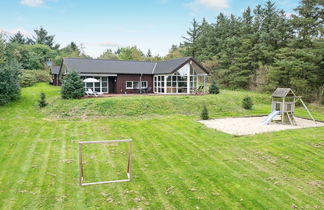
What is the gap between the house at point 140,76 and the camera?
79.3 ft

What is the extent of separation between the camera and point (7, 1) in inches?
692

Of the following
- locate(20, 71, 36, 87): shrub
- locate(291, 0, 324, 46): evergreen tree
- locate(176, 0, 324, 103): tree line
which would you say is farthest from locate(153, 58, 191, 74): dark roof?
locate(20, 71, 36, 87): shrub

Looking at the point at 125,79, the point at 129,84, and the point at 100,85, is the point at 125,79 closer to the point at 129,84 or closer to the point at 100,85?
the point at 129,84

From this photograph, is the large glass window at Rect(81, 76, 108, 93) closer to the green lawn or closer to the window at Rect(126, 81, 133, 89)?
the window at Rect(126, 81, 133, 89)

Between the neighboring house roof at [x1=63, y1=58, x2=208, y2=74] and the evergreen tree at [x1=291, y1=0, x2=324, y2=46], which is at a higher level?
the evergreen tree at [x1=291, y1=0, x2=324, y2=46]

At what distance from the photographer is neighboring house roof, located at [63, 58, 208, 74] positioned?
23559 mm

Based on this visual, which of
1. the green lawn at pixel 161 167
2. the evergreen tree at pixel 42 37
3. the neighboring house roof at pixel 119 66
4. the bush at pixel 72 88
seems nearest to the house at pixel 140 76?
the neighboring house roof at pixel 119 66

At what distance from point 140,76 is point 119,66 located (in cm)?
268

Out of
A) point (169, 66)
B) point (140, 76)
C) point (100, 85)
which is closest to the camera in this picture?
point (100, 85)

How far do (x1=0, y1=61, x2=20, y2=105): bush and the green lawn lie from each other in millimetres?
6786

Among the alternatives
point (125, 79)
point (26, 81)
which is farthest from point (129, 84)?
point (26, 81)

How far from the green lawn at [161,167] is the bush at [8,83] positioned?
6.79m

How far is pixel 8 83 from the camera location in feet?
61.7

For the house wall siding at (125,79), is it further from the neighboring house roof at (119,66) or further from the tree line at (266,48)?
the tree line at (266,48)
